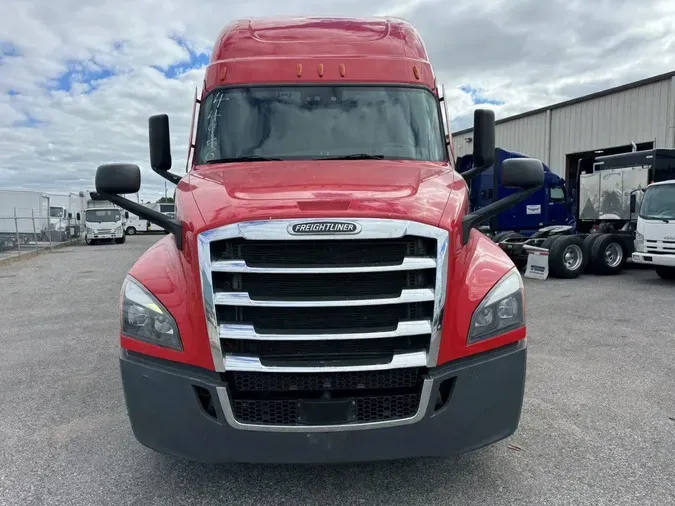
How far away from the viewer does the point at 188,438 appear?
9.11 ft

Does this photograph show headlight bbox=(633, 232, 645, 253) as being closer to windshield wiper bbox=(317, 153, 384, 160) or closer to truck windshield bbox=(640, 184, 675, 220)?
truck windshield bbox=(640, 184, 675, 220)

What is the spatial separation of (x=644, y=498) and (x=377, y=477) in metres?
1.53

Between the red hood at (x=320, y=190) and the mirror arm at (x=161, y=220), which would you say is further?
the mirror arm at (x=161, y=220)

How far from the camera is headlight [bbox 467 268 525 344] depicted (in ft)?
9.34

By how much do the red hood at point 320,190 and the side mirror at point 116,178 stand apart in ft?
1.20

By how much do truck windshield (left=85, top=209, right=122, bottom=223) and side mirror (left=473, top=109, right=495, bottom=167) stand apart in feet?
95.0

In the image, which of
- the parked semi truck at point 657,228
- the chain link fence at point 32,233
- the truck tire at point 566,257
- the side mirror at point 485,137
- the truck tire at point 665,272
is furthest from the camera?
the chain link fence at point 32,233

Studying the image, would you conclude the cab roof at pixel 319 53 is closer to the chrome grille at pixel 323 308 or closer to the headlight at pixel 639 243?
the chrome grille at pixel 323 308

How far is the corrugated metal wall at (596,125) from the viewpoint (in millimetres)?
18828

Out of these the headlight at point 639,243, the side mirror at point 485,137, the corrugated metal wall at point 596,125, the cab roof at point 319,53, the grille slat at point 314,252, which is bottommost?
the headlight at point 639,243

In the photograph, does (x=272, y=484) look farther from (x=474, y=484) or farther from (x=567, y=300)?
(x=567, y=300)

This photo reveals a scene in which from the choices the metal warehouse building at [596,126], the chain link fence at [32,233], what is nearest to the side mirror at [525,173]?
the metal warehouse building at [596,126]

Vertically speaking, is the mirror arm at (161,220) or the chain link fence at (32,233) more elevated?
the mirror arm at (161,220)

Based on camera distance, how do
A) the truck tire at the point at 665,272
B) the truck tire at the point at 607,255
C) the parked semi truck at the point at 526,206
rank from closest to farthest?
the truck tire at the point at 665,272
the truck tire at the point at 607,255
the parked semi truck at the point at 526,206
